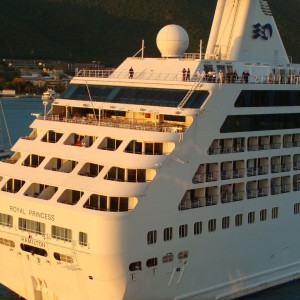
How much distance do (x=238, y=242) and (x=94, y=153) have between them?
13.3 feet

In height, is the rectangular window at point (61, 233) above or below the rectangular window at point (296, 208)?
above

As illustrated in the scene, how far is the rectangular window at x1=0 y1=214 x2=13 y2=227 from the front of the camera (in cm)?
1668

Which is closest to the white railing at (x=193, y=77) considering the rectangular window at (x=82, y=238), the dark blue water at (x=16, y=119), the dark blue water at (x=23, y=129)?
the rectangular window at (x=82, y=238)

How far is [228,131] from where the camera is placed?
17000 mm

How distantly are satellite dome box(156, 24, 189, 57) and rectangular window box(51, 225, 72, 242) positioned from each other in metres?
5.86

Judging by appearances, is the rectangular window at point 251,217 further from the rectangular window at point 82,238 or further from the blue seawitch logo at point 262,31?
the blue seawitch logo at point 262,31

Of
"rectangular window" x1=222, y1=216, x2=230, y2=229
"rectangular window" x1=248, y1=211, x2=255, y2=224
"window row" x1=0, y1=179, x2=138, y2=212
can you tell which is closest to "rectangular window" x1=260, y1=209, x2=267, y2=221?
"rectangular window" x1=248, y1=211, x2=255, y2=224

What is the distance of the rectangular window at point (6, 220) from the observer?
16.7 metres

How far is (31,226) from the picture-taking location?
1625cm

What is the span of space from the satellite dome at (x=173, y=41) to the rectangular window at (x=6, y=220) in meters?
5.80

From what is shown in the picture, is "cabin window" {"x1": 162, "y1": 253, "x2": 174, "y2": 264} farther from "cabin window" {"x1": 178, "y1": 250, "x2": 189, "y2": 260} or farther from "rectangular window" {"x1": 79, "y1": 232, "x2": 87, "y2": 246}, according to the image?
"rectangular window" {"x1": 79, "y1": 232, "x2": 87, "y2": 246}

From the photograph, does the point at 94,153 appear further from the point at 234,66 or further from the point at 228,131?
the point at 234,66

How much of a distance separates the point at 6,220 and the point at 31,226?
834mm

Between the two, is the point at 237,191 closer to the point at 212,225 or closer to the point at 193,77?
the point at 212,225
